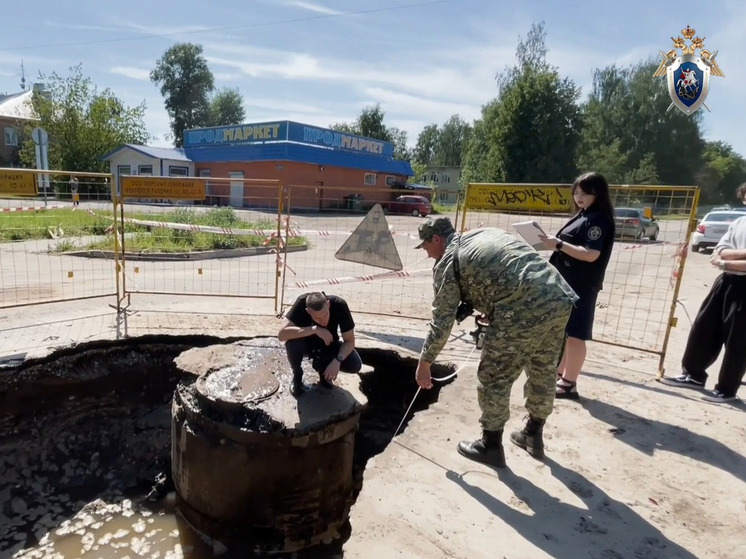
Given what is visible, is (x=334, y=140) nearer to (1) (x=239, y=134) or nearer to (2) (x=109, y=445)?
(1) (x=239, y=134)

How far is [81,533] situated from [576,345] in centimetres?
420

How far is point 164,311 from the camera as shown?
620cm

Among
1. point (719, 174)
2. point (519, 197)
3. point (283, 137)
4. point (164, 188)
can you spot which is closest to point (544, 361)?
point (519, 197)

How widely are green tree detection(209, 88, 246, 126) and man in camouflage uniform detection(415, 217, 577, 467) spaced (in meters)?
57.4

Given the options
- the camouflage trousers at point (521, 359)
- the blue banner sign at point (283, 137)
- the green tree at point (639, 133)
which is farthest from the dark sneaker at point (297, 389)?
the green tree at point (639, 133)

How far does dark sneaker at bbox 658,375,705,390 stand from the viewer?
14.7 ft

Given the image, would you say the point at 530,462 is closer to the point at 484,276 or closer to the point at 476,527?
the point at 476,527

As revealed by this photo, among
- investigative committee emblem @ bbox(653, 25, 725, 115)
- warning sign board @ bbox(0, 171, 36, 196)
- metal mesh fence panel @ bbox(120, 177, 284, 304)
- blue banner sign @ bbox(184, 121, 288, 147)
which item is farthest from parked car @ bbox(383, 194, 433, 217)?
warning sign board @ bbox(0, 171, 36, 196)

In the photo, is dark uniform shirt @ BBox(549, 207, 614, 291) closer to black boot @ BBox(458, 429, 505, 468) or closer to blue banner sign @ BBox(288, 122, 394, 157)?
black boot @ BBox(458, 429, 505, 468)

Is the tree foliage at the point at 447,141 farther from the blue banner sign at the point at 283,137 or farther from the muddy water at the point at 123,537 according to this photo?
the muddy water at the point at 123,537

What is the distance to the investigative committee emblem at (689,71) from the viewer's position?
7.02 m

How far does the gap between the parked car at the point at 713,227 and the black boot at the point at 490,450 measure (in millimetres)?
15395

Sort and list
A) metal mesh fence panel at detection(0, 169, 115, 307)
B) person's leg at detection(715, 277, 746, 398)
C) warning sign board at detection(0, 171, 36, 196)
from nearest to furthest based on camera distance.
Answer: person's leg at detection(715, 277, 746, 398) → warning sign board at detection(0, 171, 36, 196) → metal mesh fence panel at detection(0, 169, 115, 307)

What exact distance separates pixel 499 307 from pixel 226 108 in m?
60.0
